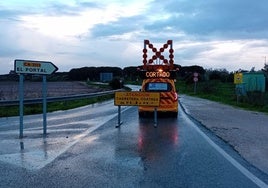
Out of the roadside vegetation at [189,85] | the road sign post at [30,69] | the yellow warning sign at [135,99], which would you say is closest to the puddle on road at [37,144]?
the road sign post at [30,69]

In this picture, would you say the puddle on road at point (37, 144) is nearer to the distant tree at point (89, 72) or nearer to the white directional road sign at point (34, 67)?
the white directional road sign at point (34, 67)

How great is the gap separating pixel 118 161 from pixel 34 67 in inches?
242

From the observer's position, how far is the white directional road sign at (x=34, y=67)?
49.0 ft

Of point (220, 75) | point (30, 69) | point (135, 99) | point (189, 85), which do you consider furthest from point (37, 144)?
point (220, 75)

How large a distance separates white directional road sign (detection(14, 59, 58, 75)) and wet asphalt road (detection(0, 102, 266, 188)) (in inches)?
75.4

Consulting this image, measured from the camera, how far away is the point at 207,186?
25.8 feet

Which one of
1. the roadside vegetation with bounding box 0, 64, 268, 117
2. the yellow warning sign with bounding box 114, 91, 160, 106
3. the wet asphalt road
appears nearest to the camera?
the wet asphalt road

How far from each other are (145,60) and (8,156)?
15224 millimetres

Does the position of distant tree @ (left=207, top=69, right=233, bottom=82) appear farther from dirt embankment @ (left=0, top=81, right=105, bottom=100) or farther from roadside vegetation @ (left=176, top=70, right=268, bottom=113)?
dirt embankment @ (left=0, top=81, right=105, bottom=100)

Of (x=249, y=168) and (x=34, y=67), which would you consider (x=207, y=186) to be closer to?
(x=249, y=168)

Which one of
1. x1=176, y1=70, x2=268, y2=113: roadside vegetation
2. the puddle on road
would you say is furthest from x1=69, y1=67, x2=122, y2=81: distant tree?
the puddle on road

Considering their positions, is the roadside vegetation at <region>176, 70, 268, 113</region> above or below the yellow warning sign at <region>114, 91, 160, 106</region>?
below

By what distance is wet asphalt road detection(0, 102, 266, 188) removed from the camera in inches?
324

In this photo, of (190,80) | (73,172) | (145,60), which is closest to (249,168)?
(73,172)
